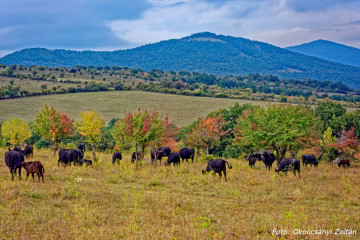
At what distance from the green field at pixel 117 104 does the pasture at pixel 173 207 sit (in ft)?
214

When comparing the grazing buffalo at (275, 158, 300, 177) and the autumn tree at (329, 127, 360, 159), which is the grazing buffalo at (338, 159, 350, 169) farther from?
the grazing buffalo at (275, 158, 300, 177)

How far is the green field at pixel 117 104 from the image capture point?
87750mm

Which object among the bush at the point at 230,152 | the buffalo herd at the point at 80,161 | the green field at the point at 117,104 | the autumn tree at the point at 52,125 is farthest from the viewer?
the green field at the point at 117,104

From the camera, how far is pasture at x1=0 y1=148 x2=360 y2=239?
9367 mm

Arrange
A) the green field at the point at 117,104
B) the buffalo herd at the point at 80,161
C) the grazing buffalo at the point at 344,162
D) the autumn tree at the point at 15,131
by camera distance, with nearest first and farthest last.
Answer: the buffalo herd at the point at 80,161, the grazing buffalo at the point at 344,162, the autumn tree at the point at 15,131, the green field at the point at 117,104

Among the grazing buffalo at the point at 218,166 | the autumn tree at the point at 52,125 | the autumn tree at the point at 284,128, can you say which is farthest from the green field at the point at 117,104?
the grazing buffalo at the point at 218,166

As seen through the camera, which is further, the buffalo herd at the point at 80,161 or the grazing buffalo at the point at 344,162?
the grazing buffalo at the point at 344,162

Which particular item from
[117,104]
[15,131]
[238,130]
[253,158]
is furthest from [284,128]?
[117,104]

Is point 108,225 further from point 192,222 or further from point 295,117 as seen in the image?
point 295,117

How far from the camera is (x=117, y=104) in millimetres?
102375

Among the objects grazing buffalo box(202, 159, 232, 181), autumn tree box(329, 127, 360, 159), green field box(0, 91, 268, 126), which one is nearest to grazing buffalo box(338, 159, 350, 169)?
autumn tree box(329, 127, 360, 159)

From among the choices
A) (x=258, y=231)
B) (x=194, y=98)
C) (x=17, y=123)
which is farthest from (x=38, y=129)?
(x=194, y=98)

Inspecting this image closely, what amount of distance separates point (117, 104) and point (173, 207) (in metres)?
93.2

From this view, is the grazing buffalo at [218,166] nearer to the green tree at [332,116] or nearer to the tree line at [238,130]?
the tree line at [238,130]
